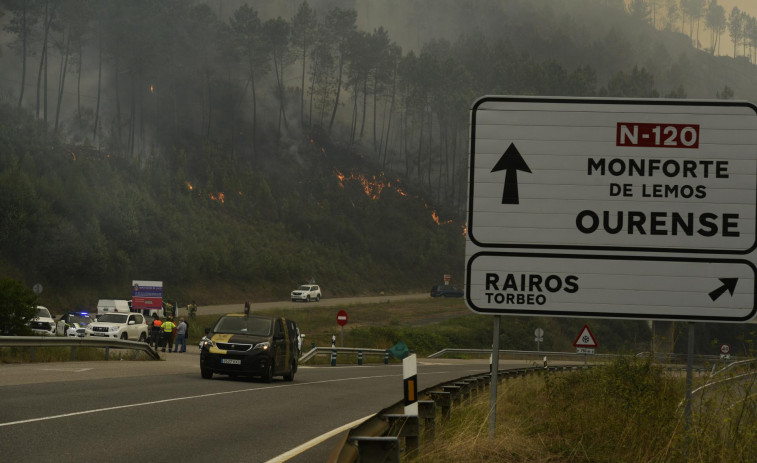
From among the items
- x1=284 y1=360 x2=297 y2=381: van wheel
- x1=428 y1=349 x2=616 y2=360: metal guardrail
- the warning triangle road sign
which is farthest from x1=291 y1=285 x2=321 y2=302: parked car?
x1=284 y1=360 x2=297 y2=381: van wheel

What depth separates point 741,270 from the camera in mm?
8508

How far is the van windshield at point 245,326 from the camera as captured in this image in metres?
26.0

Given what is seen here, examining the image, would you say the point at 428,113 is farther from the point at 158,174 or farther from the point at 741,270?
the point at 741,270

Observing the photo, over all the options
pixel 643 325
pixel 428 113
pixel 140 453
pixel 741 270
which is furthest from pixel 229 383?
pixel 428 113

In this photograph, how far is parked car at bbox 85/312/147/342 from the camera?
45562 millimetres

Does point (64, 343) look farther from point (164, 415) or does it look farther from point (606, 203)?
point (606, 203)

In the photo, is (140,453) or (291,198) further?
(291,198)

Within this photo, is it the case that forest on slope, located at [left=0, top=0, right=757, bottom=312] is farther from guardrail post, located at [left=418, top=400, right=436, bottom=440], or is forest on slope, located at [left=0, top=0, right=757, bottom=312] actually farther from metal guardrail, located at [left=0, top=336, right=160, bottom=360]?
guardrail post, located at [left=418, top=400, right=436, bottom=440]

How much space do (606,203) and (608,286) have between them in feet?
2.28

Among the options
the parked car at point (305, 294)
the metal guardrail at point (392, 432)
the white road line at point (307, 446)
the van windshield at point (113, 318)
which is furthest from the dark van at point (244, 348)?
the parked car at point (305, 294)

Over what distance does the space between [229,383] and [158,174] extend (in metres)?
73.8

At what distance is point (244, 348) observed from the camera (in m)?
25.3

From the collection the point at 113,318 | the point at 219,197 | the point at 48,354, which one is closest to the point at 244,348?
the point at 48,354

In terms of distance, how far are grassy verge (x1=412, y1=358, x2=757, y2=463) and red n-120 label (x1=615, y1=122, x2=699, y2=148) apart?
7.79ft
